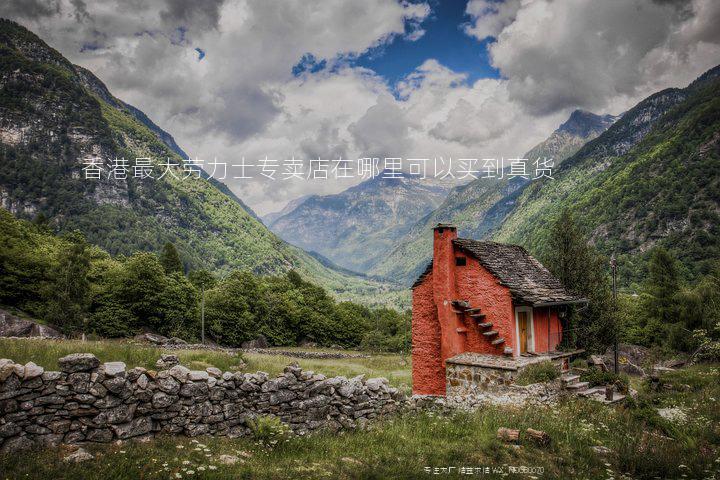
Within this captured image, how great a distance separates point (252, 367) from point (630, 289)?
12632cm

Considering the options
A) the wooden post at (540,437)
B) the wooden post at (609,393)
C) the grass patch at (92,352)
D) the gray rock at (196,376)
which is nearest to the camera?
the gray rock at (196,376)

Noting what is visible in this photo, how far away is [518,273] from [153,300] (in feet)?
170

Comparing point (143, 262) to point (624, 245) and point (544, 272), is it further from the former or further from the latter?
point (624, 245)

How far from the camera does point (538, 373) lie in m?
16.1

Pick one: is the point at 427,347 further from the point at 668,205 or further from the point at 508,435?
the point at 668,205

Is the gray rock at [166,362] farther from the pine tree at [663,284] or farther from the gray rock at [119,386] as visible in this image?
the pine tree at [663,284]

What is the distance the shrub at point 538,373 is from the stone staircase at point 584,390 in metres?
0.74

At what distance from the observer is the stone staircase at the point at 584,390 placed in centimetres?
1623

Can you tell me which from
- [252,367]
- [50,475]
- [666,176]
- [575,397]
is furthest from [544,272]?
[666,176]

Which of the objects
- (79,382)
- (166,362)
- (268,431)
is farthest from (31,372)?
(166,362)

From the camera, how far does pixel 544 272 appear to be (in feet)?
76.3

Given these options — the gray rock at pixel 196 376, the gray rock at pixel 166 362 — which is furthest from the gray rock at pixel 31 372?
the gray rock at pixel 166 362

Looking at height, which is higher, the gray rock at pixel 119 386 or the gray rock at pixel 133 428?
the gray rock at pixel 119 386

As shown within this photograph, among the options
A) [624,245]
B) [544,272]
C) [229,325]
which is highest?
[624,245]
